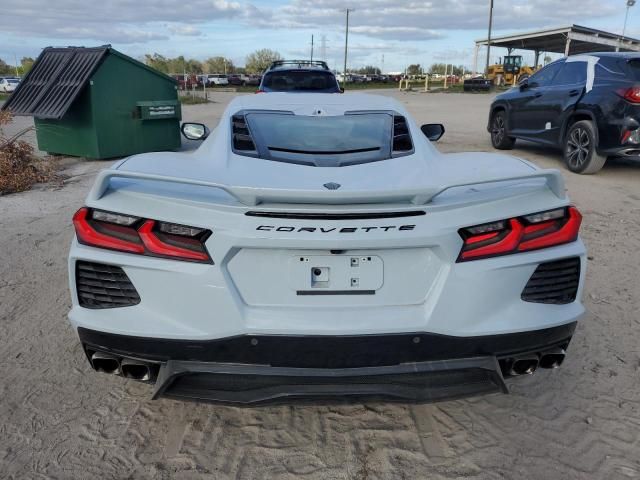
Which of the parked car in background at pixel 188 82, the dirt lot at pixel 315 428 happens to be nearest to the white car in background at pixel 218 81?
the parked car in background at pixel 188 82

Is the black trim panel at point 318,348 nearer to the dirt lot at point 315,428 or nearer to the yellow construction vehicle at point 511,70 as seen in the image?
the dirt lot at point 315,428

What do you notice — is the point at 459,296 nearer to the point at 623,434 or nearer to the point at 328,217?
the point at 328,217

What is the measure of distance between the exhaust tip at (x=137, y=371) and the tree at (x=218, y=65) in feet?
369

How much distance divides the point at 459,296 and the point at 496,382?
1.42ft

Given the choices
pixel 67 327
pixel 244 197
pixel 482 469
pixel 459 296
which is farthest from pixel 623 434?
pixel 67 327

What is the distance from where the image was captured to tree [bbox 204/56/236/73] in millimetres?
109875

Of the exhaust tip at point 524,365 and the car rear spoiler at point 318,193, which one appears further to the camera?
the exhaust tip at point 524,365

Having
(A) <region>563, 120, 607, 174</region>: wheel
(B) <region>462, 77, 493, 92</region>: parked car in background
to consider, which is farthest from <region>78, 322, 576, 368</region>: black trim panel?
(B) <region>462, 77, 493, 92</region>: parked car in background

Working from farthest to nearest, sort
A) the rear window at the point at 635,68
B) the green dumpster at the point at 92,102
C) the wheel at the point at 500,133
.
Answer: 1. the wheel at the point at 500,133
2. the green dumpster at the point at 92,102
3. the rear window at the point at 635,68

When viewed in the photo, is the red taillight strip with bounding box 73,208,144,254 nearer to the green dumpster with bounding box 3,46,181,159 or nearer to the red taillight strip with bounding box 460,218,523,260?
the red taillight strip with bounding box 460,218,523,260

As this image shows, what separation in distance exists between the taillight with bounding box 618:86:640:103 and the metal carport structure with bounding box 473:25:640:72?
30.7 meters

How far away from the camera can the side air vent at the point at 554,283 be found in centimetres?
229

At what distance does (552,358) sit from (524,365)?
15 cm

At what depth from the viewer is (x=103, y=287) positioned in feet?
7.43
